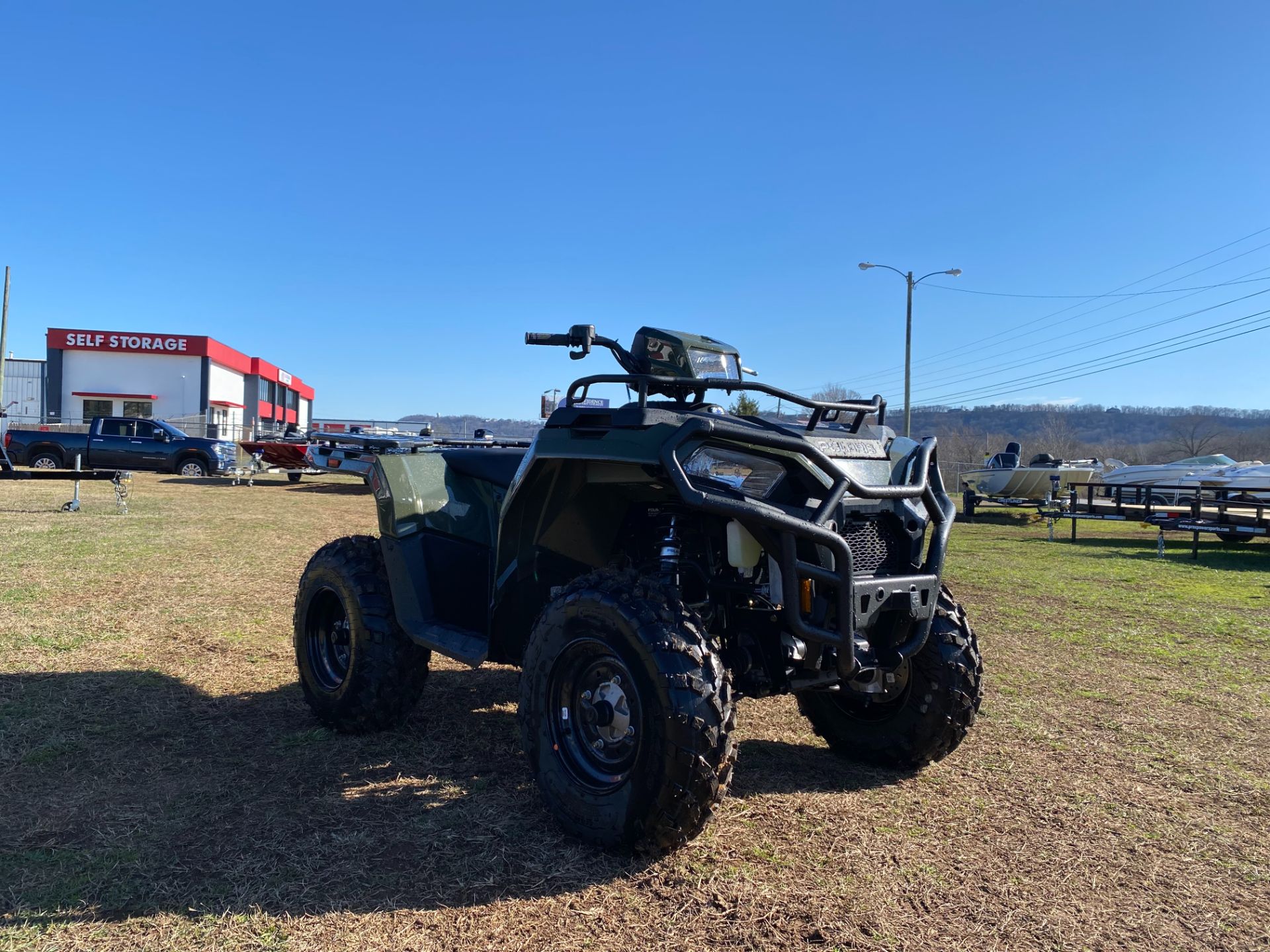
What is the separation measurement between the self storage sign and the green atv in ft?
156

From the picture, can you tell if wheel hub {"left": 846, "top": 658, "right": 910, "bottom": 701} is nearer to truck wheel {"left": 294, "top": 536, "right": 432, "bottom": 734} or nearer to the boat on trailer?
truck wheel {"left": 294, "top": 536, "right": 432, "bottom": 734}

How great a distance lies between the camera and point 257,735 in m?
4.11

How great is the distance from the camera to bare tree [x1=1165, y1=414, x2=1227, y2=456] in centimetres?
5700

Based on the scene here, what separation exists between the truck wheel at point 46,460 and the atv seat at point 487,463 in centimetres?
2510

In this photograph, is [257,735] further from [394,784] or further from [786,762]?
[786,762]

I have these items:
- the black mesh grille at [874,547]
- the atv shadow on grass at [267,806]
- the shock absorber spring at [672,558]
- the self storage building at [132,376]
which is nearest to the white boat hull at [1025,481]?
the black mesh grille at [874,547]

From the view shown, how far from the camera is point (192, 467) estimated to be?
992 inches

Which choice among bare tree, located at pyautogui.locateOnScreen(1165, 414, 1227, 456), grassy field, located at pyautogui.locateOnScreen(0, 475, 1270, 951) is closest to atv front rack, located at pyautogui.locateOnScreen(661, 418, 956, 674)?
grassy field, located at pyautogui.locateOnScreen(0, 475, 1270, 951)

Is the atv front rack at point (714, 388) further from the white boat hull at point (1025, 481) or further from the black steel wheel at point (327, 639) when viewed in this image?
the white boat hull at point (1025, 481)

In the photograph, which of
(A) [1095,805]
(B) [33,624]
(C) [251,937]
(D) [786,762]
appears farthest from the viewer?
(B) [33,624]

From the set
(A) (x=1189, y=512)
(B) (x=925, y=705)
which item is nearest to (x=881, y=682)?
(B) (x=925, y=705)

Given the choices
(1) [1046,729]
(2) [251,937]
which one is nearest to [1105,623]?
(1) [1046,729]

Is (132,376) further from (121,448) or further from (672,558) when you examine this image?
(672,558)

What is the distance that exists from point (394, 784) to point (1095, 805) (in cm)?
273
